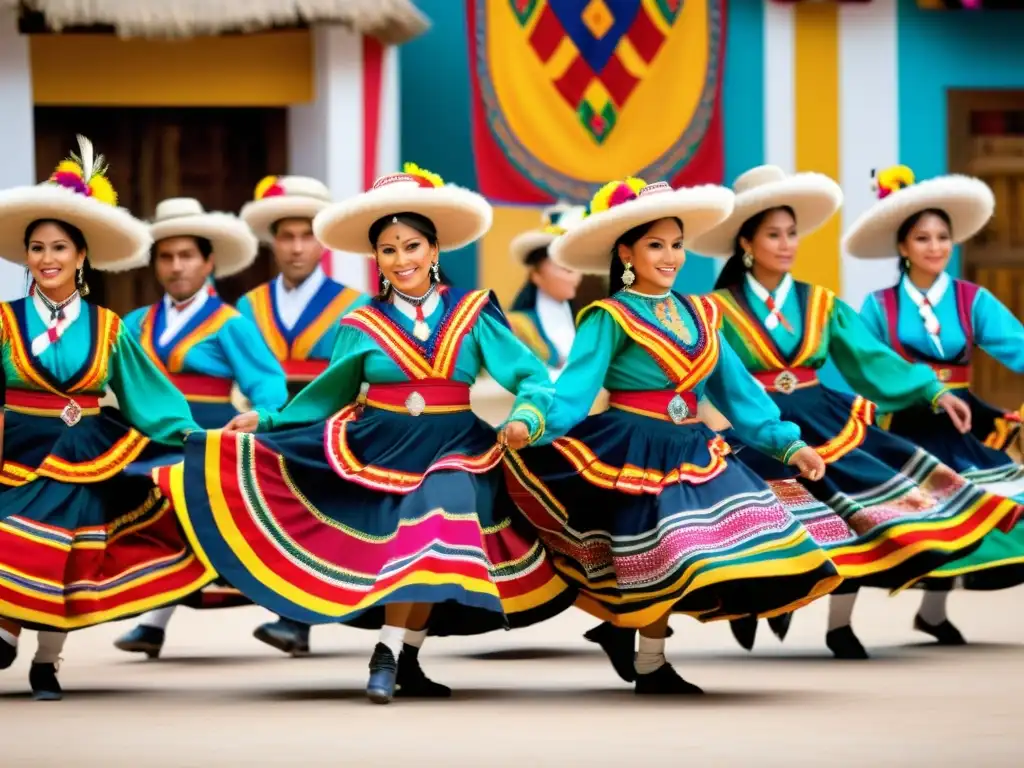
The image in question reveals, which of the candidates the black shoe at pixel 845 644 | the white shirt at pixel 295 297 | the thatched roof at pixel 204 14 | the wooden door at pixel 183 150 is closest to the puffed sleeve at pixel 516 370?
the black shoe at pixel 845 644

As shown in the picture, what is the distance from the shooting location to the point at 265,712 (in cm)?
638

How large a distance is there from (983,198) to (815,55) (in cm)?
376

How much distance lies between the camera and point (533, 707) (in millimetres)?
6457

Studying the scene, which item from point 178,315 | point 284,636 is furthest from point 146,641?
point 178,315

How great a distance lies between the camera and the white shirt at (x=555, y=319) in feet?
33.5

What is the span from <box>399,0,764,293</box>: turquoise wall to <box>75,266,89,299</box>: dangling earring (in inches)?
188

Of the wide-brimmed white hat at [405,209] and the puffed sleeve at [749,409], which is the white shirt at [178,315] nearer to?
the wide-brimmed white hat at [405,209]

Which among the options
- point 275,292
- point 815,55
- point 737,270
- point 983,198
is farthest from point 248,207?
point 815,55

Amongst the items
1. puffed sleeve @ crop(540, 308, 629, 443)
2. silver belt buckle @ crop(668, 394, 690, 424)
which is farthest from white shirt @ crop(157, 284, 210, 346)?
silver belt buckle @ crop(668, 394, 690, 424)

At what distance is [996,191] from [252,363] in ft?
17.7

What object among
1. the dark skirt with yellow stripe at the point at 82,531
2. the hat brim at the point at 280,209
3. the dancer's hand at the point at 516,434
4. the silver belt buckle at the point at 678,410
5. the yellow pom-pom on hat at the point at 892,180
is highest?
the yellow pom-pom on hat at the point at 892,180

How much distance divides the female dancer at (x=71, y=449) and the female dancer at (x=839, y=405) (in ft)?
6.31

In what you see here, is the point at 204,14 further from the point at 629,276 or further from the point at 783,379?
the point at 629,276

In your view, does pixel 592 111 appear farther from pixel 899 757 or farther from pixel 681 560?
pixel 899 757
